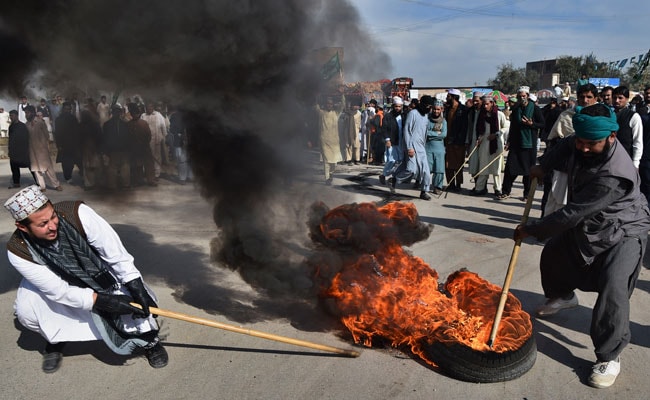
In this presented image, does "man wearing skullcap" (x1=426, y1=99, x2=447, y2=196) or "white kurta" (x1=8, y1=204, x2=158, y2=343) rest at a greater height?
"man wearing skullcap" (x1=426, y1=99, x2=447, y2=196)

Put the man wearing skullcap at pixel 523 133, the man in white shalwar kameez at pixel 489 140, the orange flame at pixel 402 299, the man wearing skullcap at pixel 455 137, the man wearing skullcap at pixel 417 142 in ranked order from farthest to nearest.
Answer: the man wearing skullcap at pixel 455 137
the man in white shalwar kameez at pixel 489 140
the man wearing skullcap at pixel 417 142
the man wearing skullcap at pixel 523 133
the orange flame at pixel 402 299

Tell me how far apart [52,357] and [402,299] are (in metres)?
2.56

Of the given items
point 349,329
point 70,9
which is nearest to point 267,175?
point 349,329

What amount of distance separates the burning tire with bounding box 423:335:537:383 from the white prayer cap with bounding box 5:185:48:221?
2.69 metres

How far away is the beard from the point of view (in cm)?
305

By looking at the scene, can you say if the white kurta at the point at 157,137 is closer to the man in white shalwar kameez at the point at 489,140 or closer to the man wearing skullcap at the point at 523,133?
the man in white shalwar kameez at the point at 489,140

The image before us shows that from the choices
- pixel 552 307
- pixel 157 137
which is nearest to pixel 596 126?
pixel 552 307

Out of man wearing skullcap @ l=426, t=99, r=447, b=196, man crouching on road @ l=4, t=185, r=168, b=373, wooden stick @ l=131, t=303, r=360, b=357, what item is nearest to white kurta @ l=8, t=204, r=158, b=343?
man crouching on road @ l=4, t=185, r=168, b=373

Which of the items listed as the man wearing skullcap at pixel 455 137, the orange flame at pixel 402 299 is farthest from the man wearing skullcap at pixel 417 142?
the orange flame at pixel 402 299

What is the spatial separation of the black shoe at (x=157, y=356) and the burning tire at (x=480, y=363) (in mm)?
1929

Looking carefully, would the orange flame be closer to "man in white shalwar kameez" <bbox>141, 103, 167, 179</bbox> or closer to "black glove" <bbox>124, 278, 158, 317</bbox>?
"black glove" <bbox>124, 278, 158, 317</bbox>

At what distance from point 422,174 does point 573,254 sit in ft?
18.1

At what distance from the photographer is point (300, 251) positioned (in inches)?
206

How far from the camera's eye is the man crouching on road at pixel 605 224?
3021mm
